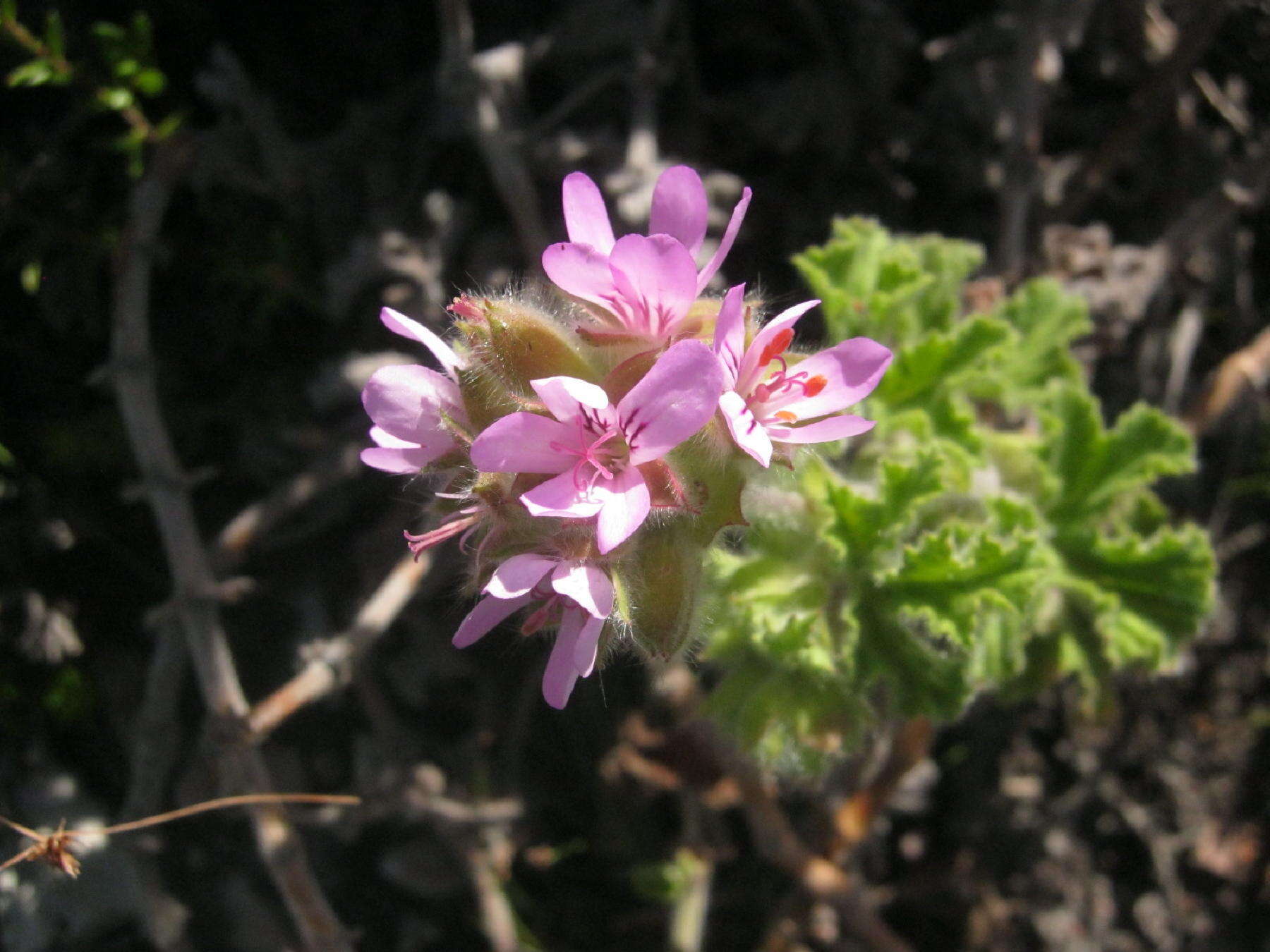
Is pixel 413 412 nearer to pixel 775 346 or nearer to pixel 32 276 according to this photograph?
pixel 775 346

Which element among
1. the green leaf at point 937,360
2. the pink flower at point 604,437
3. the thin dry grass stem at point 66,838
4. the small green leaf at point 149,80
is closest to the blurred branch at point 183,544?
the thin dry grass stem at point 66,838

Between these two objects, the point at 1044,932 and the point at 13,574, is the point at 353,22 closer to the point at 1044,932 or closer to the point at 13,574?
the point at 13,574

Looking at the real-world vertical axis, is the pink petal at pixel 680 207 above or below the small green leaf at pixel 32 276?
above

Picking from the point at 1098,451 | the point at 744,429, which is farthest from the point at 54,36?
the point at 1098,451

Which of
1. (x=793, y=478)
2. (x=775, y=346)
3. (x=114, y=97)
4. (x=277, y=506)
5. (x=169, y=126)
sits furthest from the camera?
(x=277, y=506)

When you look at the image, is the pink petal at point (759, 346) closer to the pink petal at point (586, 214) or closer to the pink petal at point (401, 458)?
the pink petal at point (586, 214)

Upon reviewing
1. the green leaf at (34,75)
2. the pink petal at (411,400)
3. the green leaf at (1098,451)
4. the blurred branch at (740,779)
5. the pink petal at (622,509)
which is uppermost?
the green leaf at (34,75)

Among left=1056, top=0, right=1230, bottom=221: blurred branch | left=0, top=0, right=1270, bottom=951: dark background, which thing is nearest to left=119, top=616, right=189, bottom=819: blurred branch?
left=0, top=0, right=1270, bottom=951: dark background
